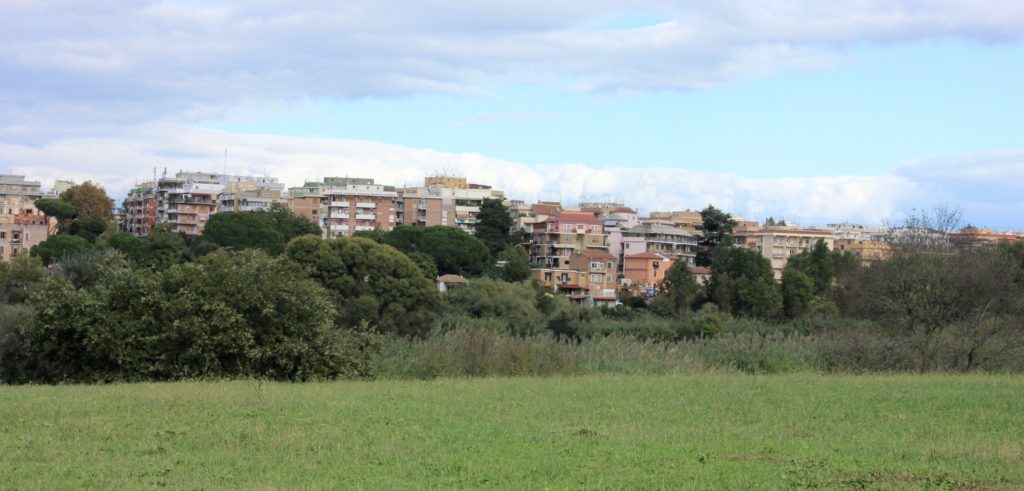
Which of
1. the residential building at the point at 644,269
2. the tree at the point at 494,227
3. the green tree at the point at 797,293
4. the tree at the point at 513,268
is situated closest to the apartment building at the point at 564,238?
the residential building at the point at 644,269

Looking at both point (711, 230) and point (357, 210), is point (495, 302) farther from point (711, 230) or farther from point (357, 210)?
point (357, 210)

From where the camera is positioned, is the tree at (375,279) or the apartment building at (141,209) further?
the apartment building at (141,209)

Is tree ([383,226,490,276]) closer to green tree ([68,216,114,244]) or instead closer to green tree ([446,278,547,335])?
green tree ([446,278,547,335])

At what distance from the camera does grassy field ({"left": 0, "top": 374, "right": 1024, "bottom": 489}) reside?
11078 mm

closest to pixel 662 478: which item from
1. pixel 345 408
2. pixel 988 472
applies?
pixel 988 472

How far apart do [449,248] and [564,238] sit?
2604 centimetres

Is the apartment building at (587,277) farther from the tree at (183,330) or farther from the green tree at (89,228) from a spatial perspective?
the tree at (183,330)

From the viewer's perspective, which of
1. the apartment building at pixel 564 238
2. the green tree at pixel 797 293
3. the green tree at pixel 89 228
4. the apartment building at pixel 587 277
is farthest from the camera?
the apartment building at pixel 564 238

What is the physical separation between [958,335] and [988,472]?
744 inches

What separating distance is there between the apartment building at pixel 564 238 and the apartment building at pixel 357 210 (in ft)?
72.4

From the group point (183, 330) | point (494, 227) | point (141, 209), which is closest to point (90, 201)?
point (141, 209)

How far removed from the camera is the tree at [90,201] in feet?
414

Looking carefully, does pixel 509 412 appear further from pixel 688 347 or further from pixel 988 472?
pixel 688 347

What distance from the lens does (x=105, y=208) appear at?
129 meters
